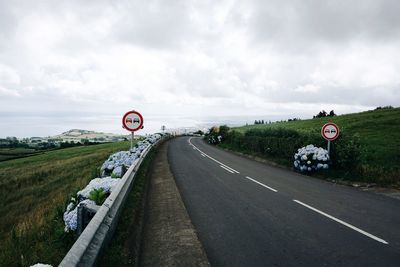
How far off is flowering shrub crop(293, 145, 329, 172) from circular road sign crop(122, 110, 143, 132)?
8117 millimetres

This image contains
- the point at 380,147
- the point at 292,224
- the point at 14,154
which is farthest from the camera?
the point at 14,154

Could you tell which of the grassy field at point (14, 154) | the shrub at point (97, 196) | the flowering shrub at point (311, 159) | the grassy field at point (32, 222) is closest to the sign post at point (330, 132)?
the flowering shrub at point (311, 159)

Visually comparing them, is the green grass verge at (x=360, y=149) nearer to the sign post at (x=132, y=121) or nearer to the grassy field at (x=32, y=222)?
the sign post at (x=132, y=121)

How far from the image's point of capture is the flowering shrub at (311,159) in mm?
15281

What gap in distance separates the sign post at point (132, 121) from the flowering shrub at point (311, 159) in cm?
810

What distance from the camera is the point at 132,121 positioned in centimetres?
1489

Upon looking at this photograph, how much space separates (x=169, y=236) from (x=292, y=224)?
8.95ft

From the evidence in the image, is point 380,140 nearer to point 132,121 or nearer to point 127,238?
point 132,121

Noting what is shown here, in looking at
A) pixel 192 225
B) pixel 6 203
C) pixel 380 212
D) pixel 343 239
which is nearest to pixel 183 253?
pixel 192 225

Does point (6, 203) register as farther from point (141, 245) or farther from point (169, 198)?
point (141, 245)

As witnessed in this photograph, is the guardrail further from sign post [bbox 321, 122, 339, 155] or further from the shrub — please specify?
sign post [bbox 321, 122, 339, 155]

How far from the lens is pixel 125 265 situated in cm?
483

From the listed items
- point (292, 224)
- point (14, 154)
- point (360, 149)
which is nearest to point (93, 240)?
point (292, 224)

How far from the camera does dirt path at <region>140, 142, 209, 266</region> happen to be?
16.9 feet
